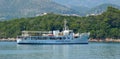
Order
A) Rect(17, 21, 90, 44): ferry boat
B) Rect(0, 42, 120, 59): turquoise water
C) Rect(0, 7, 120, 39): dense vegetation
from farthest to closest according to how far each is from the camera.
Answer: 1. Rect(0, 7, 120, 39): dense vegetation
2. Rect(17, 21, 90, 44): ferry boat
3. Rect(0, 42, 120, 59): turquoise water

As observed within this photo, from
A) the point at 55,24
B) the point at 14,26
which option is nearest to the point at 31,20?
the point at 14,26

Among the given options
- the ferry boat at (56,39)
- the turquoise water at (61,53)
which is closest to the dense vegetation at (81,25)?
the ferry boat at (56,39)

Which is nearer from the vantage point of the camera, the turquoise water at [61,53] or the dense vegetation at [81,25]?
the turquoise water at [61,53]

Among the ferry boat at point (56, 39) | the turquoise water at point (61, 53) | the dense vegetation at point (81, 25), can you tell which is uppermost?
the dense vegetation at point (81, 25)

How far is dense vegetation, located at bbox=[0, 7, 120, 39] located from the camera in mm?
129000

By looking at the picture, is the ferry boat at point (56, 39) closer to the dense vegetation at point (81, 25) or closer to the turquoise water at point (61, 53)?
the turquoise water at point (61, 53)

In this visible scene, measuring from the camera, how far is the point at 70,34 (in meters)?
102

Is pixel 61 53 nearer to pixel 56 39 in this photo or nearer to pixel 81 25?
pixel 56 39

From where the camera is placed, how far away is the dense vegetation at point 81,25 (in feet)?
423

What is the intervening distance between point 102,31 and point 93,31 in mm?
3115

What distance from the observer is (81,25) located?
136 m

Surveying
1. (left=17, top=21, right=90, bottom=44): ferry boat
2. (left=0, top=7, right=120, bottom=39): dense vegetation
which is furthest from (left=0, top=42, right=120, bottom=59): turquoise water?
(left=0, top=7, right=120, bottom=39): dense vegetation

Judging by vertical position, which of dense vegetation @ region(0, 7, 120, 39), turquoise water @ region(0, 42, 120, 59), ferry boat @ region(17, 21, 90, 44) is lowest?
turquoise water @ region(0, 42, 120, 59)

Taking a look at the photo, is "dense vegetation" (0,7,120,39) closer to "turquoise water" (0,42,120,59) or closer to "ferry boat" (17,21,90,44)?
"ferry boat" (17,21,90,44)
